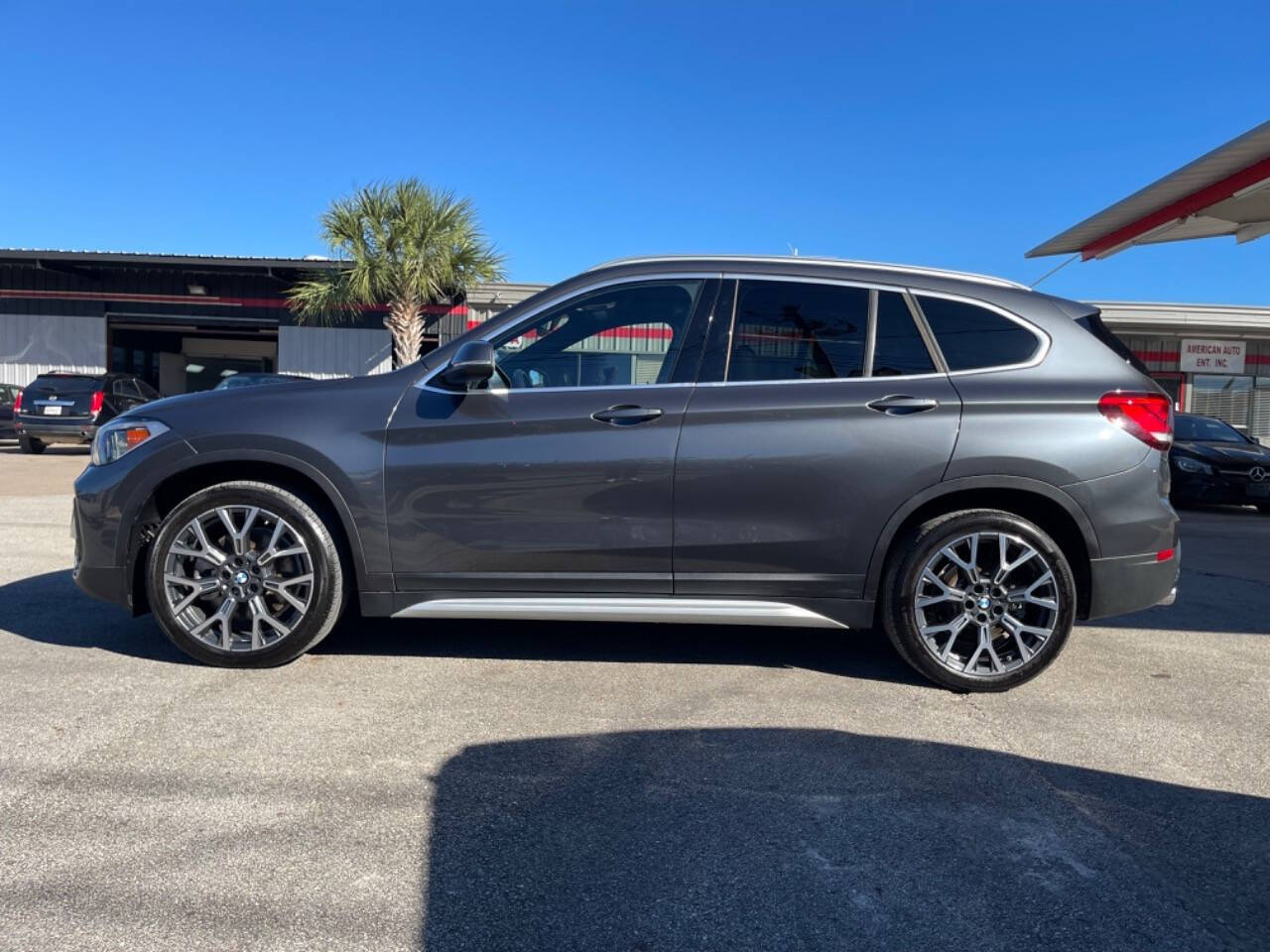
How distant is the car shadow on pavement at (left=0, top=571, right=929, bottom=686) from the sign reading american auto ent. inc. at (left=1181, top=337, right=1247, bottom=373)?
23130 mm

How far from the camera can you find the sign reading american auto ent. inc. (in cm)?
2370

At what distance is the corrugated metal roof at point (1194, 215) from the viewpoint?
387 inches

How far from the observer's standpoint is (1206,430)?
14094 millimetres

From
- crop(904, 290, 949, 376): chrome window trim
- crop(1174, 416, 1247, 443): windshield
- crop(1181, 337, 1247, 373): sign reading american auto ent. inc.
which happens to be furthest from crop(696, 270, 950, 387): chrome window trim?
crop(1181, 337, 1247, 373): sign reading american auto ent. inc.

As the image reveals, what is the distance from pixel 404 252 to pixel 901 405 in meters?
17.8

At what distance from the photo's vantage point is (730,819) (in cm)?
Answer: 274

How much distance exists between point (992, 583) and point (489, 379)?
230 cm

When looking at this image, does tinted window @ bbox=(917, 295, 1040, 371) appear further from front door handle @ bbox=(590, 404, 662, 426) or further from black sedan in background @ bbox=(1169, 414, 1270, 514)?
black sedan in background @ bbox=(1169, 414, 1270, 514)

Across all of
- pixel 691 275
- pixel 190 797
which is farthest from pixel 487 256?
pixel 190 797

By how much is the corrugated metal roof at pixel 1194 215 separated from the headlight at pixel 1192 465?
3.27 meters

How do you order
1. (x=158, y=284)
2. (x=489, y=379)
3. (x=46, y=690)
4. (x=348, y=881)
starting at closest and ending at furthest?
(x=348, y=881), (x=46, y=690), (x=489, y=379), (x=158, y=284)

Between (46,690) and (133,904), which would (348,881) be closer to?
(133,904)

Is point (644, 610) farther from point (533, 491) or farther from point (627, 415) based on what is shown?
point (627, 415)

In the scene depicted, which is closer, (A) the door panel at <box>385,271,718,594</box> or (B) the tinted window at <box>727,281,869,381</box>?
(A) the door panel at <box>385,271,718,594</box>
